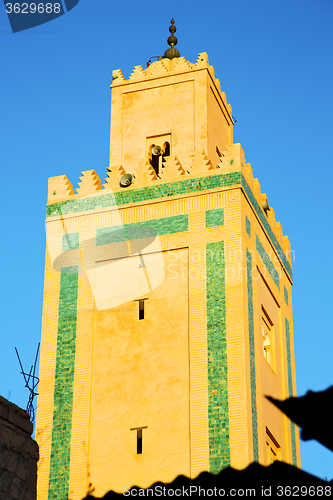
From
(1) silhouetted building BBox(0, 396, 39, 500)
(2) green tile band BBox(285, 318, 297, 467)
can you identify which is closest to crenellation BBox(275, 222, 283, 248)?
(2) green tile band BBox(285, 318, 297, 467)

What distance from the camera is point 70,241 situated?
48.7 ft

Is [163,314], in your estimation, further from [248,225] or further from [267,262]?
[267,262]

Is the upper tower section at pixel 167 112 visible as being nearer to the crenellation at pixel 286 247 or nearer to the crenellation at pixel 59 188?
the crenellation at pixel 59 188

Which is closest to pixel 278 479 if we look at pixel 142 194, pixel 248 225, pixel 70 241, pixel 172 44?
pixel 248 225

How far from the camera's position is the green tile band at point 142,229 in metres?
14.2

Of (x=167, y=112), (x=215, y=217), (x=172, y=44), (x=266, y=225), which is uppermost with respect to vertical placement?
(x=172, y=44)

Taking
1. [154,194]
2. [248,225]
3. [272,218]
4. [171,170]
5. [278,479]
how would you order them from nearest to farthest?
[278,479] < [248,225] < [154,194] < [171,170] < [272,218]

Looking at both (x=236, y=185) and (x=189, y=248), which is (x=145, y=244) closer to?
(x=189, y=248)

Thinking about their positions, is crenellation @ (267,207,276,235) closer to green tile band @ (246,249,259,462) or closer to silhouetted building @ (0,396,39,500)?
green tile band @ (246,249,259,462)

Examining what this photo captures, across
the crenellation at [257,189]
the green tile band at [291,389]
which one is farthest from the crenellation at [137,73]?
the green tile band at [291,389]

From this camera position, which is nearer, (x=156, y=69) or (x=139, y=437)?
(x=139, y=437)

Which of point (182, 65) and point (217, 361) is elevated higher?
point (182, 65)

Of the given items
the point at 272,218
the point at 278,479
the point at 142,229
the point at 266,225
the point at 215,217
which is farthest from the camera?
the point at 272,218

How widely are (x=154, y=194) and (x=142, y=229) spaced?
0.61m
